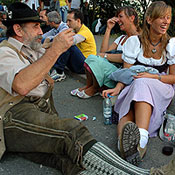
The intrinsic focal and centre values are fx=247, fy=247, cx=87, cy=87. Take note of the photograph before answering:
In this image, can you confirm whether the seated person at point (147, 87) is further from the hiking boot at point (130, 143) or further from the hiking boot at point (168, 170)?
the hiking boot at point (168, 170)

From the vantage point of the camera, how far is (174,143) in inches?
106

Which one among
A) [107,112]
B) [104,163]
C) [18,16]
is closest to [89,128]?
[107,112]

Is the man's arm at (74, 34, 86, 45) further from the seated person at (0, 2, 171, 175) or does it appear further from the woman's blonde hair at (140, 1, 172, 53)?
the seated person at (0, 2, 171, 175)

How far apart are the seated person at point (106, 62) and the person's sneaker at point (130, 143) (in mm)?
1468

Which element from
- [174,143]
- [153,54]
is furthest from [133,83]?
[174,143]

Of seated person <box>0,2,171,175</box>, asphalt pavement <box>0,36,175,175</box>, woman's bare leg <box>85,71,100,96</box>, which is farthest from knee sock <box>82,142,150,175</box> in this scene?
woman's bare leg <box>85,71,100,96</box>

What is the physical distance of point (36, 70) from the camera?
1.99 metres

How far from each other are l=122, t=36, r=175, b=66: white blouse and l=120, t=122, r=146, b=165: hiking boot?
118 centimetres

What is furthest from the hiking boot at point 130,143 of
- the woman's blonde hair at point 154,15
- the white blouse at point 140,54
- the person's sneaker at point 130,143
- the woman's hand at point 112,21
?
the woman's hand at point 112,21

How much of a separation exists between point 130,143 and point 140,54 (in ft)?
4.49

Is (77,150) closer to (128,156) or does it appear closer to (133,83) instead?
(128,156)

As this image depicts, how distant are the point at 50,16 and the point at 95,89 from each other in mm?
2651

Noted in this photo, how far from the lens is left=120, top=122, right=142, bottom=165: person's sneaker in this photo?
214cm

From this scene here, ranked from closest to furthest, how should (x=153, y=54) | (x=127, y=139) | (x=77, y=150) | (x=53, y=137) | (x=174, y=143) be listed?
(x=77, y=150) < (x=53, y=137) < (x=127, y=139) < (x=174, y=143) < (x=153, y=54)
